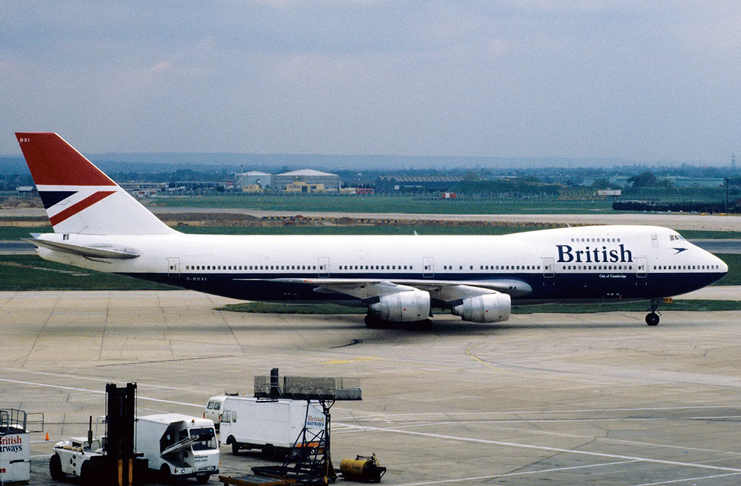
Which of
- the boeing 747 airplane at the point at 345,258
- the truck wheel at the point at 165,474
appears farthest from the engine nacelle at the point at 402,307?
the truck wheel at the point at 165,474

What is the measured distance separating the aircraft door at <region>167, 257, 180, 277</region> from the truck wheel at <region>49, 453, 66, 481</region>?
29051 millimetres

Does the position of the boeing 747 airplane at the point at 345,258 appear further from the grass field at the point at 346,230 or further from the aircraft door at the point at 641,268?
the grass field at the point at 346,230

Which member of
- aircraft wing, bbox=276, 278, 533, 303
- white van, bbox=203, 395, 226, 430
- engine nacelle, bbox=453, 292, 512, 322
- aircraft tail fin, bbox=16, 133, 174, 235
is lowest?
white van, bbox=203, 395, 226, 430

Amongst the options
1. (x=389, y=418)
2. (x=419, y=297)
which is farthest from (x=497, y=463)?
(x=419, y=297)

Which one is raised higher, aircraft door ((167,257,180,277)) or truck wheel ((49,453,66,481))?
aircraft door ((167,257,180,277))

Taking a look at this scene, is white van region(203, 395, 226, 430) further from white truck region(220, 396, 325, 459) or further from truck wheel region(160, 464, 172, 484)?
truck wheel region(160, 464, 172, 484)

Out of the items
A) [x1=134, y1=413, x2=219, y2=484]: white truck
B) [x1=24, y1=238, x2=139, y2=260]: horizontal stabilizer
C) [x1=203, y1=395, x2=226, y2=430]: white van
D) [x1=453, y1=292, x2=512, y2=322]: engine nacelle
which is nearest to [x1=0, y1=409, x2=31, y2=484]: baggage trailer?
[x1=134, y1=413, x2=219, y2=484]: white truck

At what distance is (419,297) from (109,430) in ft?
91.8

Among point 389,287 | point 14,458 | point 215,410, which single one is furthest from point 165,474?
point 389,287

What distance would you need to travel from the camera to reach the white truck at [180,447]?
989 inches

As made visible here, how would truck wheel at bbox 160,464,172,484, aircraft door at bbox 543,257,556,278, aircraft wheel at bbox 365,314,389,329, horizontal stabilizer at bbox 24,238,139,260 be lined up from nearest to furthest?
1. truck wheel at bbox 160,464,172,484
2. horizontal stabilizer at bbox 24,238,139,260
3. aircraft wheel at bbox 365,314,389,329
4. aircraft door at bbox 543,257,556,278

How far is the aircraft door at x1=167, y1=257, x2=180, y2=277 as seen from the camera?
54.5 m

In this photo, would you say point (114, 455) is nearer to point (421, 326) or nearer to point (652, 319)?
point (421, 326)

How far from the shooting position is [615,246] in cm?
5641
